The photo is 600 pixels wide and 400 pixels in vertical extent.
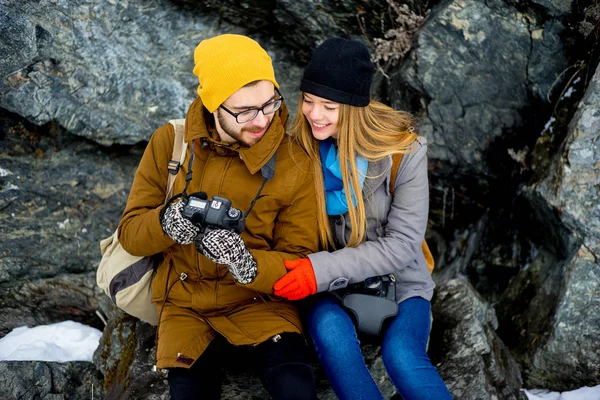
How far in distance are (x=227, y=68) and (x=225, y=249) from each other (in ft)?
3.71

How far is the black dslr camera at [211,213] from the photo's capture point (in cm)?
320

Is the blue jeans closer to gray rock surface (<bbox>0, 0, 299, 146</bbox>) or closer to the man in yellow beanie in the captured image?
the man in yellow beanie

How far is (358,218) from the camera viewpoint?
155 inches

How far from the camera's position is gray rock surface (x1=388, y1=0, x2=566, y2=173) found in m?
5.56

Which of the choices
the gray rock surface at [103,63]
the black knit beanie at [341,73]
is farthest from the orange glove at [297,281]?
the gray rock surface at [103,63]

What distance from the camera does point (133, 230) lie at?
362 centimetres

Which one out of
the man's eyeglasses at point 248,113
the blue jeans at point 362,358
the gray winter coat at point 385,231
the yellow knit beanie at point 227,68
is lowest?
the blue jeans at point 362,358

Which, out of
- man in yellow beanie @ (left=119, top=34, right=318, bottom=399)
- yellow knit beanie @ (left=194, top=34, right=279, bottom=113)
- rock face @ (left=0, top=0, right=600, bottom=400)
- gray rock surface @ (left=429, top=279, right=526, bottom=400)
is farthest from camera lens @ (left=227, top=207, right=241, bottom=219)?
gray rock surface @ (left=429, top=279, right=526, bottom=400)

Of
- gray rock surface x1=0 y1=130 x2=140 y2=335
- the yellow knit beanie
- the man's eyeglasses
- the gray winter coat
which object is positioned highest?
the yellow knit beanie

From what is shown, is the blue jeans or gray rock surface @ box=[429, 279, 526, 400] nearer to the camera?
the blue jeans

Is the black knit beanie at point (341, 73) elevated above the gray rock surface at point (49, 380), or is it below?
above

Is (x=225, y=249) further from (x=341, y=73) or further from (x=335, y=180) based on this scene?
(x=341, y=73)

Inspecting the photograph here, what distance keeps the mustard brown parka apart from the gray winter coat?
253mm

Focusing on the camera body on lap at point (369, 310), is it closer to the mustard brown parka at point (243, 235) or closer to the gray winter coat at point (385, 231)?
the gray winter coat at point (385, 231)
